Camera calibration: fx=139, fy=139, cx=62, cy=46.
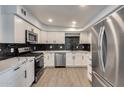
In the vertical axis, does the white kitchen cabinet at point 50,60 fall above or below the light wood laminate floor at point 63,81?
above

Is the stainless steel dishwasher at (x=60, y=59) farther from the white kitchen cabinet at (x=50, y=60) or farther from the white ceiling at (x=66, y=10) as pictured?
the white ceiling at (x=66, y=10)

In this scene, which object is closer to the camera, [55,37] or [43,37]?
[43,37]

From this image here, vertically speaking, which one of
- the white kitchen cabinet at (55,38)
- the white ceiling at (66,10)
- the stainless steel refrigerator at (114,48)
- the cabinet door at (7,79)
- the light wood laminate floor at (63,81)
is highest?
the white ceiling at (66,10)

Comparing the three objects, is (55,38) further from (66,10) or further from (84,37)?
(66,10)

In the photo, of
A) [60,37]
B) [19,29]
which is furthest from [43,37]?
[19,29]

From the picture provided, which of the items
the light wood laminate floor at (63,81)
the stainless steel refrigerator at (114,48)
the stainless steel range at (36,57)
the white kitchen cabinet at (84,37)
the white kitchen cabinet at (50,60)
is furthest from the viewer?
the white kitchen cabinet at (84,37)

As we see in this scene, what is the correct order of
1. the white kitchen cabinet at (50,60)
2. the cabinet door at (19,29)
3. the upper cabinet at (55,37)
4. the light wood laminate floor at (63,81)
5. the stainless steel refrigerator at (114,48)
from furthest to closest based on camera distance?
the upper cabinet at (55,37), the white kitchen cabinet at (50,60), the light wood laminate floor at (63,81), the cabinet door at (19,29), the stainless steel refrigerator at (114,48)

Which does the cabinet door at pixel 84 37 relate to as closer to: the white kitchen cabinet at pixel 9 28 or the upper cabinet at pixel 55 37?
the upper cabinet at pixel 55 37

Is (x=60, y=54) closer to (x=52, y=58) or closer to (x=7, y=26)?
(x=52, y=58)

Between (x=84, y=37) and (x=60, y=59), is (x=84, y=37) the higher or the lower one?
the higher one

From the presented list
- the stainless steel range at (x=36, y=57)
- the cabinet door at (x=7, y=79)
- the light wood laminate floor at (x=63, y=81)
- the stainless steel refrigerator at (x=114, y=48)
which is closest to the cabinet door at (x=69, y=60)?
the light wood laminate floor at (x=63, y=81)

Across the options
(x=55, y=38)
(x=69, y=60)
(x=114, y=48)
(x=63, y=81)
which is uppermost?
(x=55, y=38)

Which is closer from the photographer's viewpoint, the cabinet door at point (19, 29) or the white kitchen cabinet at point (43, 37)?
the cabinet door at point (19, 29)

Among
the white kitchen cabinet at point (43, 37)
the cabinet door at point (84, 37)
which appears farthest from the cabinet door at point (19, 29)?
the cabinet door at point (84, 37)
